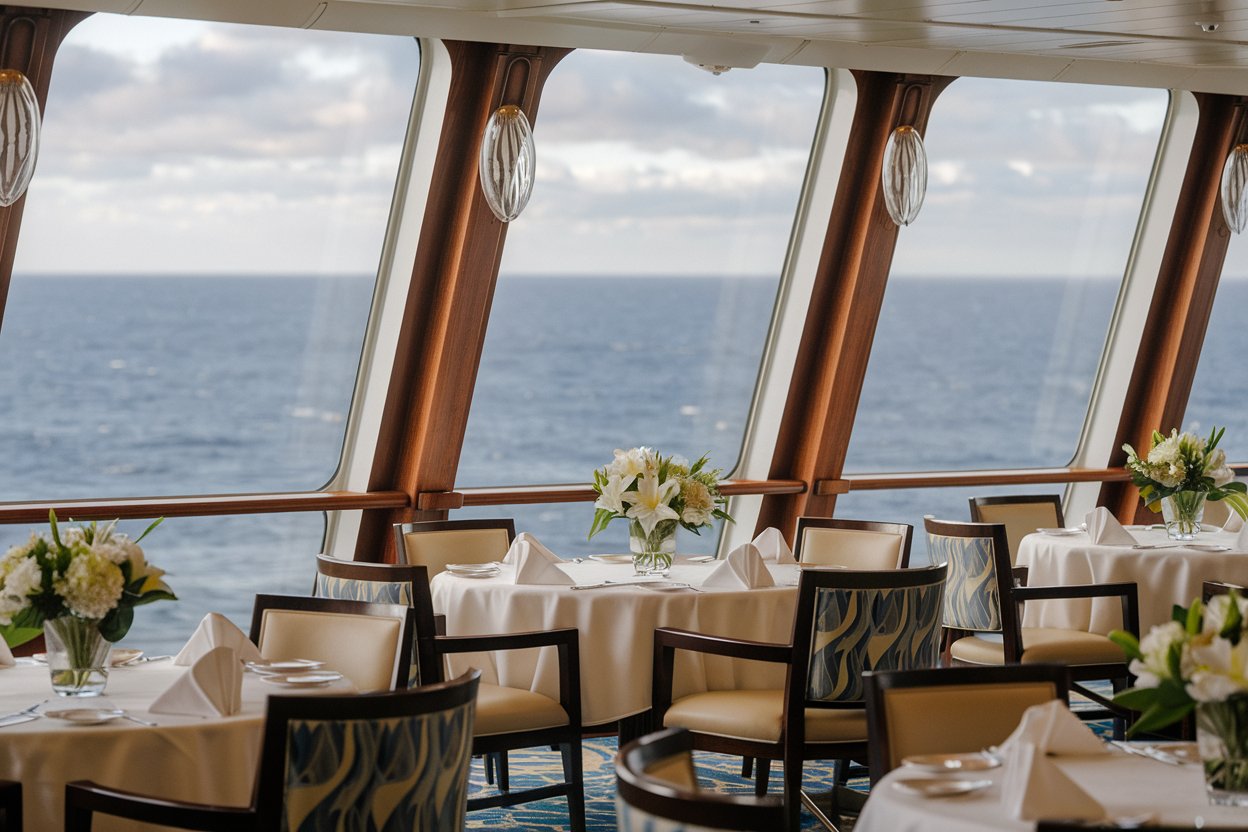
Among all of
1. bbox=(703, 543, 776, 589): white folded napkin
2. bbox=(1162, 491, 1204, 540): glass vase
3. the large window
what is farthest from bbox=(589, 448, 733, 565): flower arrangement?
the large window

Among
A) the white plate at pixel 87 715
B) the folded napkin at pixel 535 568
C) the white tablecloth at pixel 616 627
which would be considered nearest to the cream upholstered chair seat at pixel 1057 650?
the white tablecloth at pixel 616 627

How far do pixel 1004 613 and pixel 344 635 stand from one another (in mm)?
2830

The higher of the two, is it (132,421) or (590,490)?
(590,490)

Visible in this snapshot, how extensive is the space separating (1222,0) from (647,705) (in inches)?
126

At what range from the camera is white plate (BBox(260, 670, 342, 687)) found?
3.80 m

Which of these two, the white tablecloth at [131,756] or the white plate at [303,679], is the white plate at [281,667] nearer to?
the white plate at [303,679]

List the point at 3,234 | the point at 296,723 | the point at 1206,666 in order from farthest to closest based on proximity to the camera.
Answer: the point at 3,234
the point at 296,723
the point at 1206,666

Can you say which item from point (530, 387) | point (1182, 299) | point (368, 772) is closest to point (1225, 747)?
point (368, 772)

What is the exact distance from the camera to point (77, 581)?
3.40 meters

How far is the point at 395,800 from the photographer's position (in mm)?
3107

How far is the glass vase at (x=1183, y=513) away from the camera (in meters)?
6.55

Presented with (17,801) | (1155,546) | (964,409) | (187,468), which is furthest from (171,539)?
(17,801)

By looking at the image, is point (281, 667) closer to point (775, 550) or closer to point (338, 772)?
point (338, 772)

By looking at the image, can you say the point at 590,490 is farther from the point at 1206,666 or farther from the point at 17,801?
the point at 1206,666
